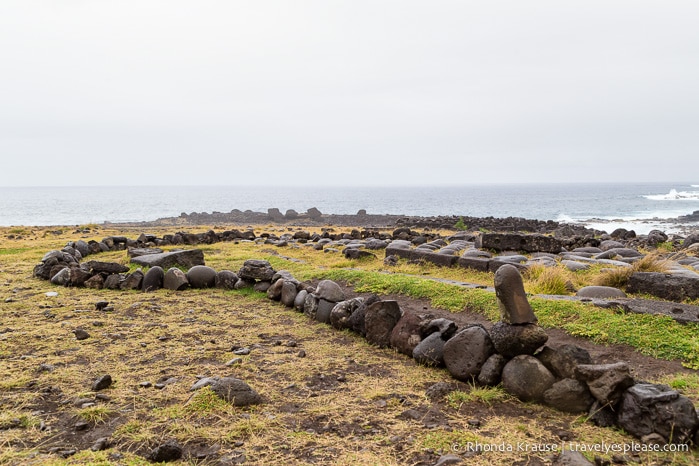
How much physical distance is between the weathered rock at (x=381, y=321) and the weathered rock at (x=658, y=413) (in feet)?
10.9

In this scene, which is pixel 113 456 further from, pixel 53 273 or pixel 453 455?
pixel 53 273

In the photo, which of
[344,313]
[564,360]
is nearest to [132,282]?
[344,313]

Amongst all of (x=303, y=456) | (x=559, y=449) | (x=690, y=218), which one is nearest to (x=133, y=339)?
(x=303, y=456)

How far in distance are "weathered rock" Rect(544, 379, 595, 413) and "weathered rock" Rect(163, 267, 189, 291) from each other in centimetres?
886

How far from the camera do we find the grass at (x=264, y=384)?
13.5ft

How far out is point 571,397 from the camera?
463cm

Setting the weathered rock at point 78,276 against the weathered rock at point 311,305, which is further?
the weathered rock at point 78,276

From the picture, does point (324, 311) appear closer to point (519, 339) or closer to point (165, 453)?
point (519, 339)

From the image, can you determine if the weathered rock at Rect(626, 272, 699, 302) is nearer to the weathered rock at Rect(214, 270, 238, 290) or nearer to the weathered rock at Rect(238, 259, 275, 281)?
the weathered rock at Rect(238, 259, 275, 281)

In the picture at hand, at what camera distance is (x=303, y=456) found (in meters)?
3.94

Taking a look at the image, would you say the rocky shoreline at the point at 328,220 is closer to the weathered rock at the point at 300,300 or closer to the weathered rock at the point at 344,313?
the weathered rock at the point at 300,300

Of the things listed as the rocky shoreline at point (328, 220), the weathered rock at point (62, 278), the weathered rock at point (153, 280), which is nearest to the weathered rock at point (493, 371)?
the weathered rock at point (153, 280)

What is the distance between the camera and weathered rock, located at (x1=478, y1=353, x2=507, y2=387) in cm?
524

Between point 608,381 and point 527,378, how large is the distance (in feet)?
2.64
